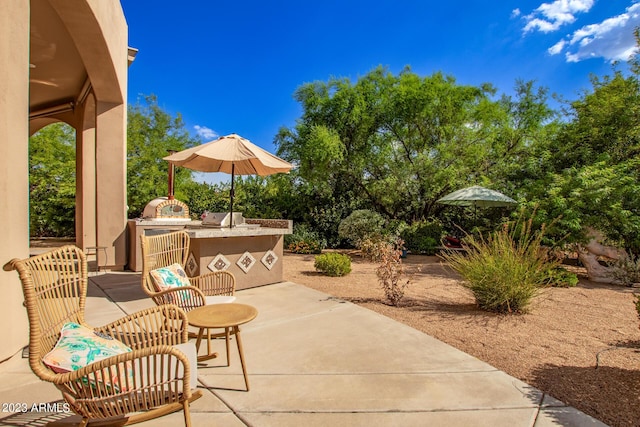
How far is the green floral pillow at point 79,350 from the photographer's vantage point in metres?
1.75

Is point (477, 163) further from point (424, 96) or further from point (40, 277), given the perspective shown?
point (40, 277)

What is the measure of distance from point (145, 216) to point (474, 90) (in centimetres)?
1207

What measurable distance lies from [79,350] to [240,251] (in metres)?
3.86

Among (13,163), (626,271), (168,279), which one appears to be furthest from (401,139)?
(13,163)

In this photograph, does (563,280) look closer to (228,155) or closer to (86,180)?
(228,155)

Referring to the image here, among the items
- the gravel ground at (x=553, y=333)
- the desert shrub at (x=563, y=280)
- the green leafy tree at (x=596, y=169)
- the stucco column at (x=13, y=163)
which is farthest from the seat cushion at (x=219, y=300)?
the desert shrub at (x=563, y=280)

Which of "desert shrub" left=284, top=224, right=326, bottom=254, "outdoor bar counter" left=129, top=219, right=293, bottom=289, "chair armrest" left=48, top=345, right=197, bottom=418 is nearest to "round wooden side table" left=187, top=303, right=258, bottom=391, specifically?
"chair armrest" left=48, top=345, right=197, bottom=418

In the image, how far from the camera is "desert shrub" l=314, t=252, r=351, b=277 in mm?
7469

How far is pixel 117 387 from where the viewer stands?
1.76 meters

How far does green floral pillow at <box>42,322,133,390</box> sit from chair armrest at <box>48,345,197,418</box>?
0.02 metres

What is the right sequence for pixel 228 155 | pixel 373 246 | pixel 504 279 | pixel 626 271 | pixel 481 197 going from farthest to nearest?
pixel 373 246, pixel 481 197, pixel 626 271, pixel 228 155, pixel 504 279

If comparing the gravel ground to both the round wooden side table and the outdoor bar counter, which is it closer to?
the outdoor bar counter

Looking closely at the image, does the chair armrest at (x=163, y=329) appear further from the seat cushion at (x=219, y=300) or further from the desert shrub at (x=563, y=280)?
the desert shrub at (x=563, y=280)

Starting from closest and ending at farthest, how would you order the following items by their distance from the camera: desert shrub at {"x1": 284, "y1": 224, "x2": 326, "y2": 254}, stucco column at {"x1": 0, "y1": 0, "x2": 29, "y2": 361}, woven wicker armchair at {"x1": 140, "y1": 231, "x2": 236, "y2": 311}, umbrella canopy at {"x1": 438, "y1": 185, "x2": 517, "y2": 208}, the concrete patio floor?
the concrete patio floor, stucco column at {"x1": 0, "y1": 0, "x2": 29, "y2": 361}, woven wicker armchair at {"x1": 140, "y1": 231, "x2": 236, "y2": 311}, umbrella canopy at {"x1": 438, "y1": 185, "x2": 517, "y2": 208}, desert shrub at {"x1": 284, "y1": 224, "x2": 326, "y2": 254}
